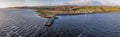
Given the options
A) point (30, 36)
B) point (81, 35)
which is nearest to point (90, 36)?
point (81, 35)

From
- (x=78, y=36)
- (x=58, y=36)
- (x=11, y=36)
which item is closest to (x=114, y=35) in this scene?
(x=78, y=36)

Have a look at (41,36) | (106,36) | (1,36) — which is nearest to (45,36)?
(41,36)

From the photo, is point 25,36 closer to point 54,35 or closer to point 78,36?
point 54,35

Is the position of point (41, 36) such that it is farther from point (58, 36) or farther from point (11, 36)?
point (11, 36)

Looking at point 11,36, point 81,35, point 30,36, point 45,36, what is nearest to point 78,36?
point 81,35

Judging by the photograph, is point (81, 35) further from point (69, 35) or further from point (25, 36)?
point (25, 36)

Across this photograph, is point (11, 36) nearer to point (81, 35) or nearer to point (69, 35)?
point (69, 35)
